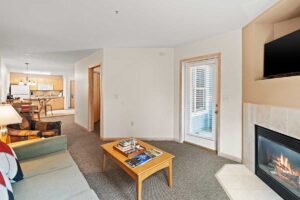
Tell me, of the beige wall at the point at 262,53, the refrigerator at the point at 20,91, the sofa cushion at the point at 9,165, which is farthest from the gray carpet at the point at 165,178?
the refrigerator at the point at 20,91

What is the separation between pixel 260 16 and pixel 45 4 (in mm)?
2847

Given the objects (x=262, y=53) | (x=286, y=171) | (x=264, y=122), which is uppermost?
(x=262, y=53)

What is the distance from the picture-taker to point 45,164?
170 cm

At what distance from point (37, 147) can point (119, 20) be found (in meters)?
2.06

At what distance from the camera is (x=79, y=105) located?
5.33 m

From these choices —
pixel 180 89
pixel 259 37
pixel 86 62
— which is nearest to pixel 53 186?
pixel 180 89

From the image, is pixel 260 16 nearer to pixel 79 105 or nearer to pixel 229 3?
pixel 229 3

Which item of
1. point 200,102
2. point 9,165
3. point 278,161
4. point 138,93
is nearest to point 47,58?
point 138,93

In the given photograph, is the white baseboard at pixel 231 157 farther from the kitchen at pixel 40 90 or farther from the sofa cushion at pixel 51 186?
the kitchen at pixel 40 90

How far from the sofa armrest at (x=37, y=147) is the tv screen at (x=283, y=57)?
303 cm

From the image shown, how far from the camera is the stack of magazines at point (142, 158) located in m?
1.77

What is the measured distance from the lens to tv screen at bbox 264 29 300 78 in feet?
5.79

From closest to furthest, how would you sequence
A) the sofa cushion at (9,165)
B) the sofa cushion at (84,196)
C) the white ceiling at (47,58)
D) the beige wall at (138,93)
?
the sofa cushion at (84,196) → the sofa cushion at (9,165) → the beige wall at (138,93) → the white ceiling at (47,58)

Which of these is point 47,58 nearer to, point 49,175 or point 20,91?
point 49,175
